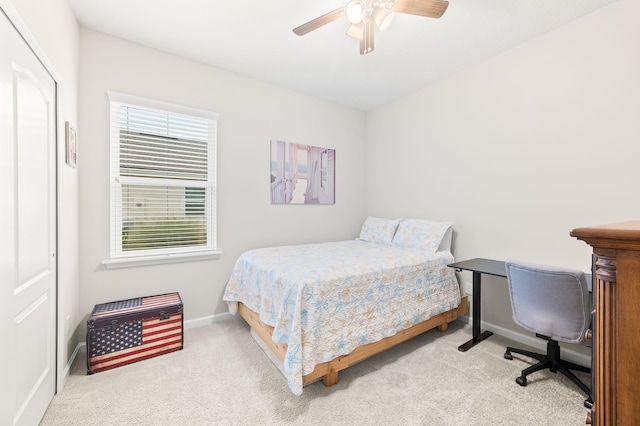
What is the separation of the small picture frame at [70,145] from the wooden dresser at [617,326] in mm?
2769

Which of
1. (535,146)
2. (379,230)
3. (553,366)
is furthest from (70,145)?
(553,366)

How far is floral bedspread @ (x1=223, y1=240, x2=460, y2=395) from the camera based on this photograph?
1841 mm

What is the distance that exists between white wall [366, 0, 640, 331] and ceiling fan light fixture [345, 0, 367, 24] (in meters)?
1.75

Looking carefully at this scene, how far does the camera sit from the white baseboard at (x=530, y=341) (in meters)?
2.24

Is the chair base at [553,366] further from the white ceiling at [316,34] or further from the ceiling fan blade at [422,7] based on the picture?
the white ceiling at [316,34]

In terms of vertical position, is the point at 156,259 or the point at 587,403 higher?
the point at 156,259

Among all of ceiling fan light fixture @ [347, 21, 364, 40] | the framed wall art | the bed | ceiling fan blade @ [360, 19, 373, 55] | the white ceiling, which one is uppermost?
the white ceiling

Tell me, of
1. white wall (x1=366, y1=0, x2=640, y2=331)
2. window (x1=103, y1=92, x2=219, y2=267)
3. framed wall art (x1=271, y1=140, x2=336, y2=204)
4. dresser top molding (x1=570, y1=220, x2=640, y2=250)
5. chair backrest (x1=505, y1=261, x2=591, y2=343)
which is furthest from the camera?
framed wall art (x1=271, y1=140, x2=336, y2=204)

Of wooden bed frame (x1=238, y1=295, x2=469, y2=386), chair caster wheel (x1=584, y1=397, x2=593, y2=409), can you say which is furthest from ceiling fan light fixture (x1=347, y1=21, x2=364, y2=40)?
chair caster wheel (x1=584, y1=397, x2=593, y2=409)

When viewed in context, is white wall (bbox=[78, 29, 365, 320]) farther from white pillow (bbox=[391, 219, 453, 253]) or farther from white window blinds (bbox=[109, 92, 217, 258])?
white pillow (bbox=[391, 219, 453, 253])

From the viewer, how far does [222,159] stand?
3061 millimetres

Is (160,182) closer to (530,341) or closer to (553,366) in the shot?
(553,366)

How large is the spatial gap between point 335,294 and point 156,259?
6.08ft

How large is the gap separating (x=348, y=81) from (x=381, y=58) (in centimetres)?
58
